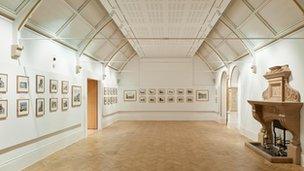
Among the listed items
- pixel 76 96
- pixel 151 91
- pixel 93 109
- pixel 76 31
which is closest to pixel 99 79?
pixel 93 109

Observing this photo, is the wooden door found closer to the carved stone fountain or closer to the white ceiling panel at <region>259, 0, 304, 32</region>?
the carved stone fountain

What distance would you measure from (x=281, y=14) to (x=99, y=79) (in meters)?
10.5

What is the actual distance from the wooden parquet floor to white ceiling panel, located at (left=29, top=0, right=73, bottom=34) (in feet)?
13.3

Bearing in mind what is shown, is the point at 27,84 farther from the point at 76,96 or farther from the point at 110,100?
the point at 110,100

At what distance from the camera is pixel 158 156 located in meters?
9.39

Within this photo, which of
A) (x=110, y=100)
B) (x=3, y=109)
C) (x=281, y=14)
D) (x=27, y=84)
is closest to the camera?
(x=3, y=109)

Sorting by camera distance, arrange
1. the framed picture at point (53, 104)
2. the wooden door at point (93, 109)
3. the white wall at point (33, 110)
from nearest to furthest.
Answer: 1. the white wall at point (33, 110)
2. the framed picture at point (53, 104)
3. the wooden door at point (93, 109)

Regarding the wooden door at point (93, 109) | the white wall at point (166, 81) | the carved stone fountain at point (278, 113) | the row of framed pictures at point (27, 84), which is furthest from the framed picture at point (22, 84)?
the white wall at point (166, 81)

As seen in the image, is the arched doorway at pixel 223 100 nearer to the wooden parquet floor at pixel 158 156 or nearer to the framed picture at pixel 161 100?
the framed picture at pixel 161 100

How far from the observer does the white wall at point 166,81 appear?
2270 cm

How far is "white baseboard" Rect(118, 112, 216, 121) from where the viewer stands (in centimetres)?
2275

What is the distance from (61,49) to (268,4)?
7097 millimetres

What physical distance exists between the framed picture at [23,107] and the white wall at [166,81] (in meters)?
14.7

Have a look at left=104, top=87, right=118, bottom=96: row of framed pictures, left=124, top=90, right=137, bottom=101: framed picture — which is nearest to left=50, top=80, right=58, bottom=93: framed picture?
left=104, top=87, right=118, bottom=96: row of framed pictures
